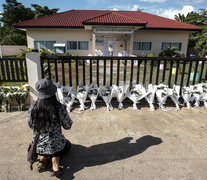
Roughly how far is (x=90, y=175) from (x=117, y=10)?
22.1 metres

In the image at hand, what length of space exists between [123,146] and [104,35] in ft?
50.6

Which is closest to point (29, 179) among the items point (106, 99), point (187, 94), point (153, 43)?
point (106, 99)

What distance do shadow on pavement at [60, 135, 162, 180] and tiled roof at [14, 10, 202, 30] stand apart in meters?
12.2

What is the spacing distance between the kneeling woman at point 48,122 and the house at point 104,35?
12937mm

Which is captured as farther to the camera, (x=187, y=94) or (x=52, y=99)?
(x=187, y=94)

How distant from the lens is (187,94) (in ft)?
14.5

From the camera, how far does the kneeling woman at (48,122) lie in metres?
1.93

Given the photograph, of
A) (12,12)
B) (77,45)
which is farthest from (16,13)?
(77,45)

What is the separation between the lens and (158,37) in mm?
17391

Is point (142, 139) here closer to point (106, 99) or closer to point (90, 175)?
point (90, 175)

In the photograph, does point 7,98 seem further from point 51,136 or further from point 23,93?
point 51,136

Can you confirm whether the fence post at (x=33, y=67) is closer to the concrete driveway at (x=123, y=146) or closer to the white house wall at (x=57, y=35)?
the concrete driveway at (x=123, y=146)

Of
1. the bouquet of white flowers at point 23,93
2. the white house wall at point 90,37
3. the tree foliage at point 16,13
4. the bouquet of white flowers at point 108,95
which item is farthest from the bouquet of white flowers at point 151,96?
the tree foliage at point 16,13

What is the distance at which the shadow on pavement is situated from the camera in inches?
89.7
